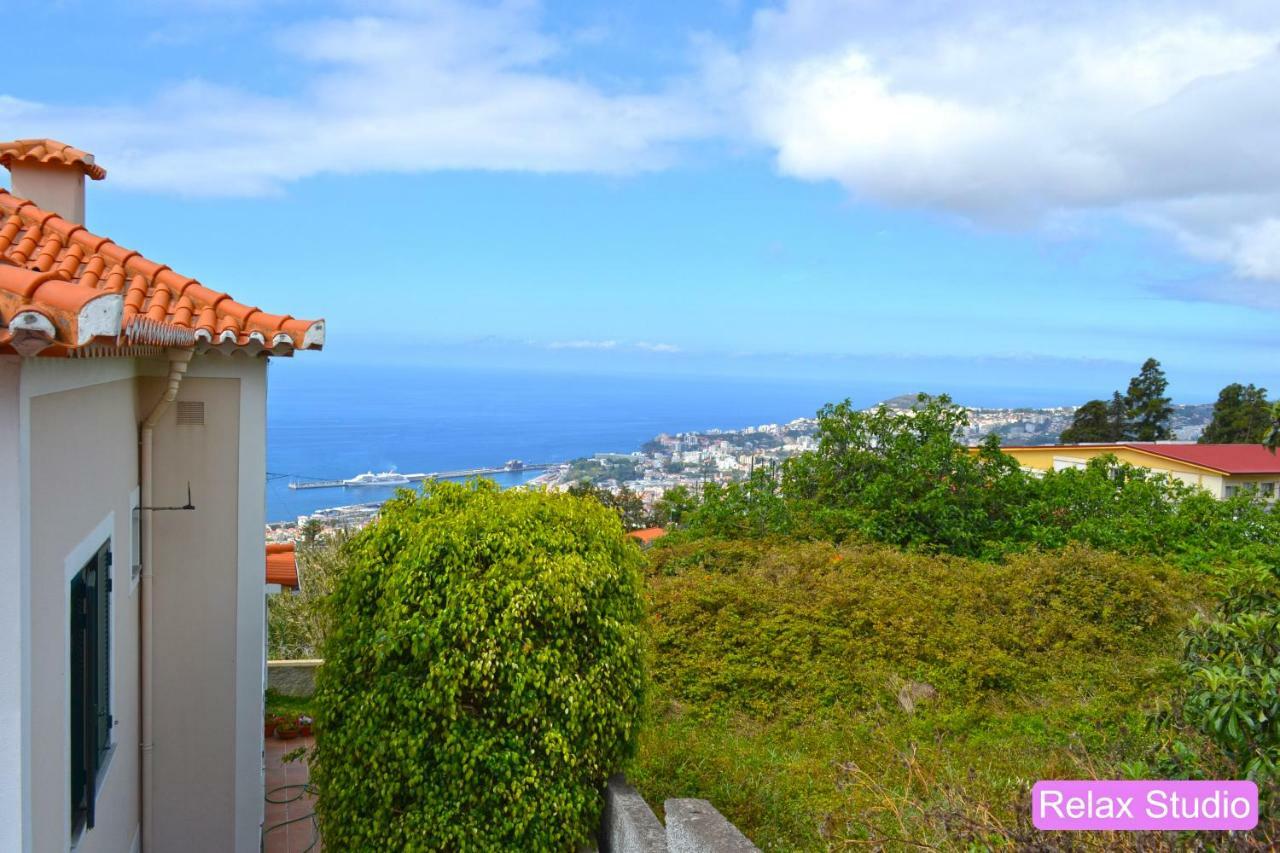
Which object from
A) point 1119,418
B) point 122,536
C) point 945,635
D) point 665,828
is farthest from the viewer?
point 1119,418

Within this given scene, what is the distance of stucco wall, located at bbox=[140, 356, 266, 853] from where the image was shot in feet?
20.6

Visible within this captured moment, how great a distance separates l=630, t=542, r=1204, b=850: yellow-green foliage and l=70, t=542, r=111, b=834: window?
9.55ft

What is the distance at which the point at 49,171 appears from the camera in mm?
6742

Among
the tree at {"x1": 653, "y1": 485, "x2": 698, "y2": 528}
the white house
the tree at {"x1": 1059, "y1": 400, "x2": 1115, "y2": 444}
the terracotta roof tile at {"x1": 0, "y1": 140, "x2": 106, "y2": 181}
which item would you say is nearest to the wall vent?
the white house

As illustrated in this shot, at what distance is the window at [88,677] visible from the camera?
4312mm

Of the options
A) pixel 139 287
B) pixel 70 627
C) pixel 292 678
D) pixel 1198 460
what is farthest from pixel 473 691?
pixel 1198 460

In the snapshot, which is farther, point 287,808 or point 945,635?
point 945,635

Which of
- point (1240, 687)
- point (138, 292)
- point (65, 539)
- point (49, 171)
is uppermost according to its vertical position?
point (49, 171)

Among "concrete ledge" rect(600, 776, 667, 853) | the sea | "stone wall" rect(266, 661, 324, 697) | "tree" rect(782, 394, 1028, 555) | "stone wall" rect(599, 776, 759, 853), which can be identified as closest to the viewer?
"stone wall" rect(599, 776, 759, 853)

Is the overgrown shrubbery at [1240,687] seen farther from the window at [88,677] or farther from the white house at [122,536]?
the window at [88,677]

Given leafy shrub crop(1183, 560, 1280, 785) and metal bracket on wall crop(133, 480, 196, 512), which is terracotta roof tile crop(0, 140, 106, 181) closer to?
metal bracket on wall crop(133, 480, 196, 512)

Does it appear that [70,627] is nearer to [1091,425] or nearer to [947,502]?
[947,502]

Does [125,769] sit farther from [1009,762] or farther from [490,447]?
[490,447]

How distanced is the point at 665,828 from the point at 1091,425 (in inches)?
1832
